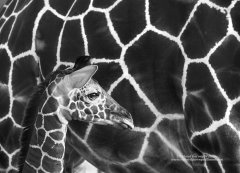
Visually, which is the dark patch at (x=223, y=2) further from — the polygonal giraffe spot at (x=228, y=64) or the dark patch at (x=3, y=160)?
the dark patch at (x=3, y=160)

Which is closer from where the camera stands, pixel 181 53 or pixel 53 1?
pixel 181 53

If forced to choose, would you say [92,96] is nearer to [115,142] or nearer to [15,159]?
[115,142]

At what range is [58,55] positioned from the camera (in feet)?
2.34

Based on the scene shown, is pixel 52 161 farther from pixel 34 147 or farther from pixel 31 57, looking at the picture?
pixel 31 57

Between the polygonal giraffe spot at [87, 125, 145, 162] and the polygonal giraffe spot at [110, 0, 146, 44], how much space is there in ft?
0.44

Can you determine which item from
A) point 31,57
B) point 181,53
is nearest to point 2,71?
point 31,57

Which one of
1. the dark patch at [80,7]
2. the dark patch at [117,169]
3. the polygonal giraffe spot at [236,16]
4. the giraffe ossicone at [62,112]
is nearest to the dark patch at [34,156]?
the giraffe ossicone at [62,112]

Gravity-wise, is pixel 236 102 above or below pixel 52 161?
above

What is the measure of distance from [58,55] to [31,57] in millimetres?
53

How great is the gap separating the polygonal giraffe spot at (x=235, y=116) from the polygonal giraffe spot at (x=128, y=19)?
0.17 meters

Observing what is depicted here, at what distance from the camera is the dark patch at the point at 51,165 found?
0.68 m

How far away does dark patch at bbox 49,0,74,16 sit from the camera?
738 millimetres

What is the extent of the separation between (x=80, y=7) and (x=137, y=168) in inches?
10.2

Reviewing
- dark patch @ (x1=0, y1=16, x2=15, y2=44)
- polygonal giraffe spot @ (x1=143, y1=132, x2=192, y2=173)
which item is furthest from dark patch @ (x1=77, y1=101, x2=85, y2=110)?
dark patch @ (x1=0, y1=16, x2=15, y2=44)
